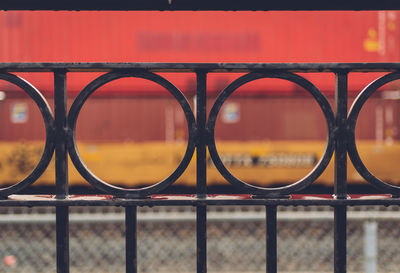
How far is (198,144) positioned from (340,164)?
0.38m

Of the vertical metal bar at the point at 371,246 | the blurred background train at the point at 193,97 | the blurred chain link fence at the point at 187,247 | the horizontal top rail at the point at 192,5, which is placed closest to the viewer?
the horizontal top rail at the point at 192,5

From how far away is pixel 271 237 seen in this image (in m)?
1.20

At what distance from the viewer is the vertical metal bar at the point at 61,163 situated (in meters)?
1.12

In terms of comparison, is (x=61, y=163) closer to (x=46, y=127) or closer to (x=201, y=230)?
(x=46, y=127)

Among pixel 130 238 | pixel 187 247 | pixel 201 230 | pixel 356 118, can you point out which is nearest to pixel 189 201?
pixel 201 230

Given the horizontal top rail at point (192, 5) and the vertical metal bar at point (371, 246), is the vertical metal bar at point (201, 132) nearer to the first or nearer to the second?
the horizontal top rail at point (192, 5)

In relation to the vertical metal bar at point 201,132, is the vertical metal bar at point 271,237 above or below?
below

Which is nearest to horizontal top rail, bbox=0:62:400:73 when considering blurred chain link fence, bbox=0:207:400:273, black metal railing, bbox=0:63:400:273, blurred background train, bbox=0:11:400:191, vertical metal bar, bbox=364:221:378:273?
black metal railing, bbox=0:63:400:273

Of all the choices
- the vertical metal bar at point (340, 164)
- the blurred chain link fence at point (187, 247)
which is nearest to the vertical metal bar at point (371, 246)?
the blurred chain link fence at point (187, 247)

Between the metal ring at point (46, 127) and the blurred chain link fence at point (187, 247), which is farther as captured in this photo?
the blurred chain link fence at point (187, 247)

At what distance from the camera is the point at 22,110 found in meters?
6.09

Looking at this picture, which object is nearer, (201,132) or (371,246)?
(201,132)

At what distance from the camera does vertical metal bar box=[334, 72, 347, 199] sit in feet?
3.69

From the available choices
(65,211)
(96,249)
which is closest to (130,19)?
(96,249)
